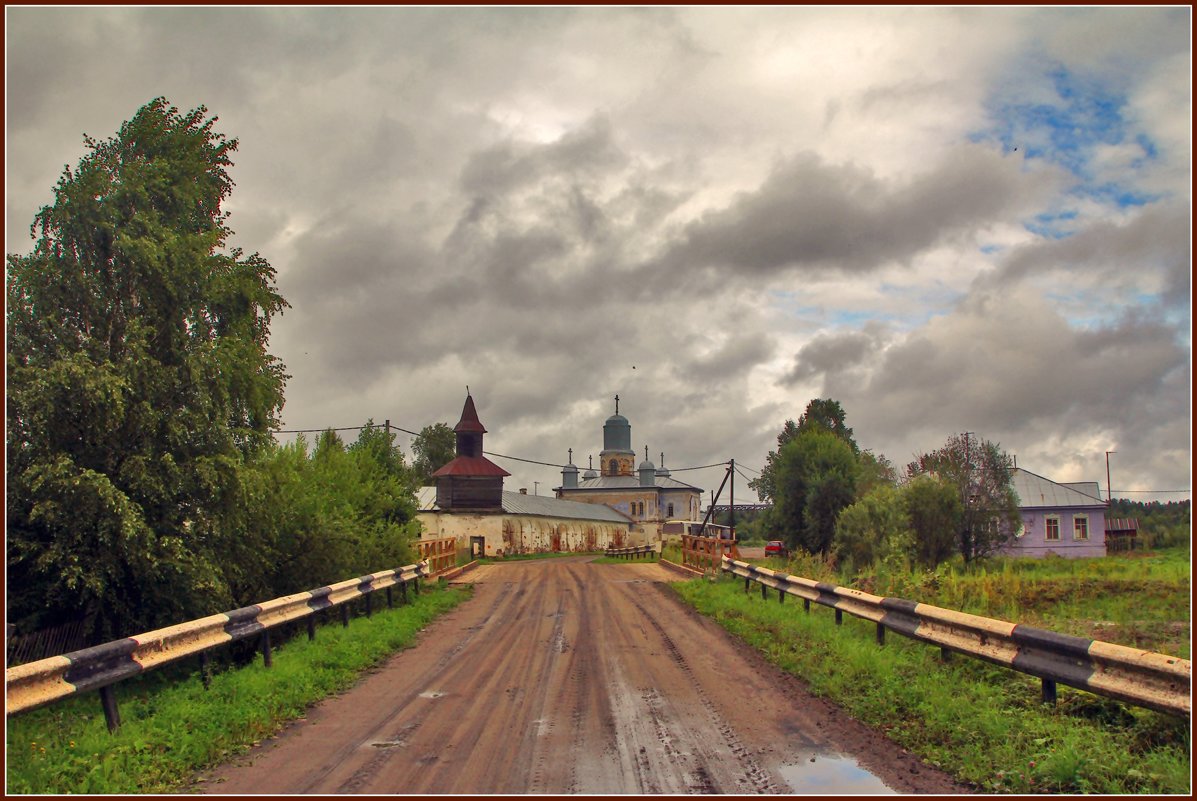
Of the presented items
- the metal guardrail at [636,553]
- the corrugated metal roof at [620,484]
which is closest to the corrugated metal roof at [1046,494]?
the metal guardrail at [636,553]

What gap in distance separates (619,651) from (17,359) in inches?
456

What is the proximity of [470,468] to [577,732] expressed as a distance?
2393 inches

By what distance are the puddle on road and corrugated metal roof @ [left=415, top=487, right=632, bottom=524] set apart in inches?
2274

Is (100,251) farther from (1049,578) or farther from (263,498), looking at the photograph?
(1049,578)

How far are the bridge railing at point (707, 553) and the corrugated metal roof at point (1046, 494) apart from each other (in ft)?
109

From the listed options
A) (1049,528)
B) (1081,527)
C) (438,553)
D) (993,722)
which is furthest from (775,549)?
(993,722)

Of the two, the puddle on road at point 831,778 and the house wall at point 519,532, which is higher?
the puddle on road at point 831,778

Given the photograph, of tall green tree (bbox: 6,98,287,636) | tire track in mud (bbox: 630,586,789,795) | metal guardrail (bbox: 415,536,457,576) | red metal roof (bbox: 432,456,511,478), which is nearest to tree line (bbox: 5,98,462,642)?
tall green tree (bbox: 6,98,287,636)

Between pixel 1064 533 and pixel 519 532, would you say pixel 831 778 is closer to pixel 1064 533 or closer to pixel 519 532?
pixel 1064 533

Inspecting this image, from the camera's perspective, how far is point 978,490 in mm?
43156

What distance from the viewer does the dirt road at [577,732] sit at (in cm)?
639

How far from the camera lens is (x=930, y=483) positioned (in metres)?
37.1

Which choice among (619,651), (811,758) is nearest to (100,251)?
(619,651)

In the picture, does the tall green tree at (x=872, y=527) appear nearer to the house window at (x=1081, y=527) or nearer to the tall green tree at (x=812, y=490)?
the tall green tree at (x=812, y=490)
